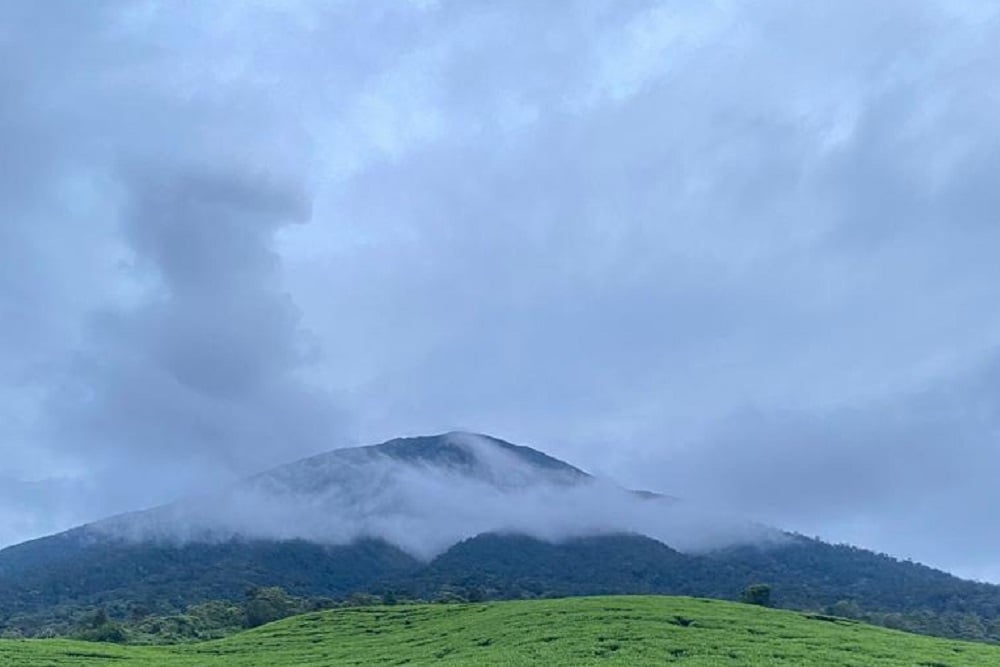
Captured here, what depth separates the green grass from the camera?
3281 cm

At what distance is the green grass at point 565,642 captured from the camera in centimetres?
3281

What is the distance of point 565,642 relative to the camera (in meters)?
34.9

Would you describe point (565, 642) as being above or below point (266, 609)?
above

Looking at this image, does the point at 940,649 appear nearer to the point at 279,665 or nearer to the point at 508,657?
the point at 508,657

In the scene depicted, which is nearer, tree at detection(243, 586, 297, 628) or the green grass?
the green grass

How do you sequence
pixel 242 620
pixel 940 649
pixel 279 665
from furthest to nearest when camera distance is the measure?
pixel 242 620 < pixel 279 665 < pixel 940 649

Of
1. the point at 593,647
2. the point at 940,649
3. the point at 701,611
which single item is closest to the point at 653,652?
the point at 593,647

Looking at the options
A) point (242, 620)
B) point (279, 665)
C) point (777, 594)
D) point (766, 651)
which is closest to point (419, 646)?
point (279, 665)

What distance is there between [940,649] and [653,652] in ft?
38.4

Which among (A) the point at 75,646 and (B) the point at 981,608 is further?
(B) the point at 981,608

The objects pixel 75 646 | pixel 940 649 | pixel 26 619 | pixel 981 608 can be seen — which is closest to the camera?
pixel 940 649

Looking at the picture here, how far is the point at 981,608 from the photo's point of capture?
173m

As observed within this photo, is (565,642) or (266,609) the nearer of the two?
(565,642)

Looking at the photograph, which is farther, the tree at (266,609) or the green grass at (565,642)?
the tree at (266,609)
